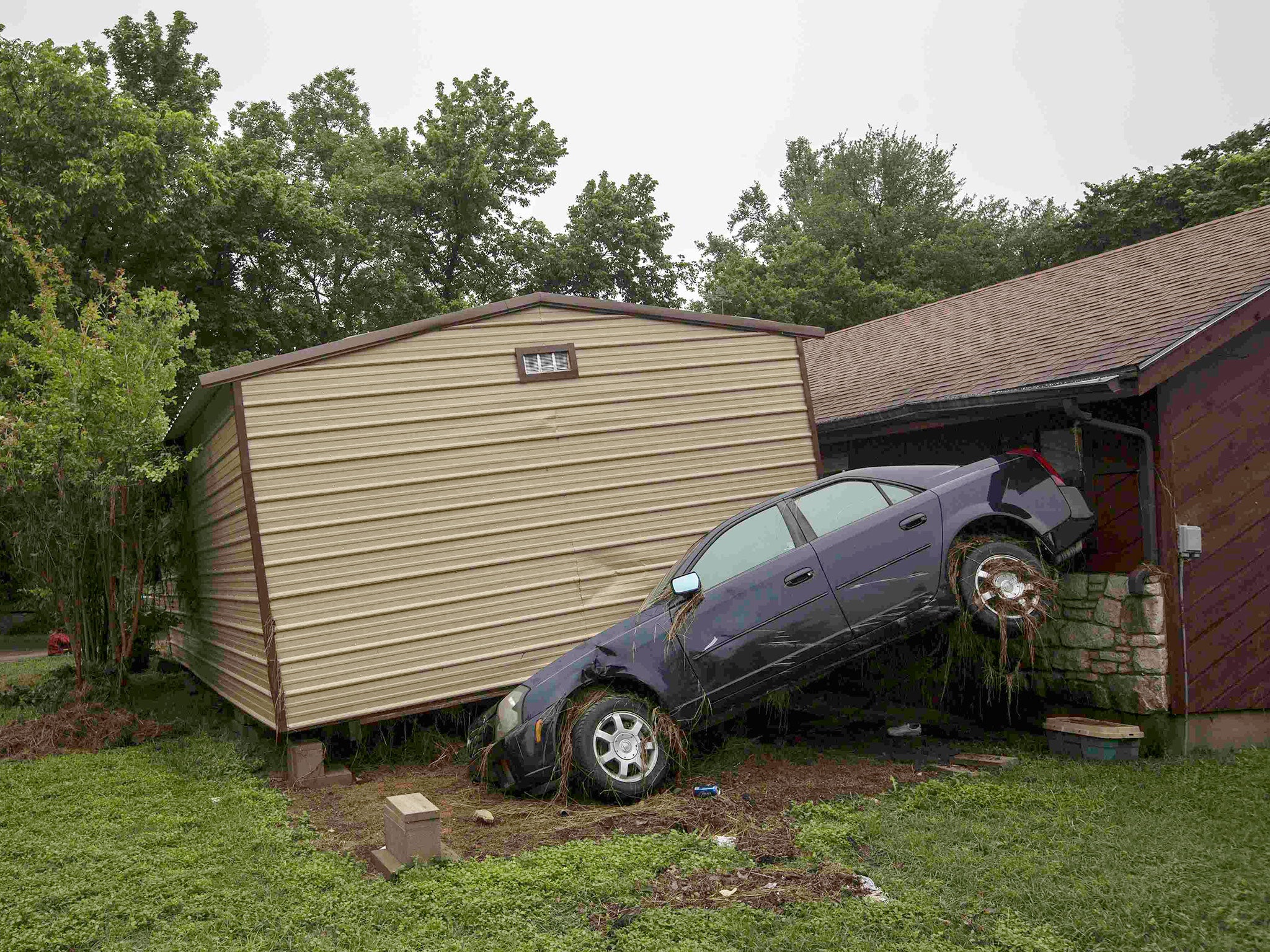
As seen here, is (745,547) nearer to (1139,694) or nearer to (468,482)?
(468,482)

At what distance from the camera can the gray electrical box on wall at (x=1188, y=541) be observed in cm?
703

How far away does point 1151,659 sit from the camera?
6984 millimetres

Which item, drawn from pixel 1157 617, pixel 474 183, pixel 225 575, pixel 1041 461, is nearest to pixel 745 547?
pixel 1041 461

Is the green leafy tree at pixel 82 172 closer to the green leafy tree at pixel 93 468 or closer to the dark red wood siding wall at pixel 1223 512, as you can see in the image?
the green leafy tree at pixel 93 468

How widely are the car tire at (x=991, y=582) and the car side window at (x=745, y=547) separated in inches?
48.4

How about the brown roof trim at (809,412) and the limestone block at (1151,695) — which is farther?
the brown roof trim at (809,412)

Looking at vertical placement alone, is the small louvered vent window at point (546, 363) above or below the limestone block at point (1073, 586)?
above

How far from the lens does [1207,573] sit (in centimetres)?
717

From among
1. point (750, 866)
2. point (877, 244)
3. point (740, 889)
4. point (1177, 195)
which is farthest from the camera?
point (877, 244)

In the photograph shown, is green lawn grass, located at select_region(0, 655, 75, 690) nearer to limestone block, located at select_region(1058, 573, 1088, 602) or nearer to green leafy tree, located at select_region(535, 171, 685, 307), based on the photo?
limestone block, located at select_region(1058, 573, 1088, 602)

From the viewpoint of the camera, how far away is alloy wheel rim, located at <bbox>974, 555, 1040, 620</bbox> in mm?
6824

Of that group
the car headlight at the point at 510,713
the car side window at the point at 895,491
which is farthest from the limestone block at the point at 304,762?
the car side window at the point at 895,491

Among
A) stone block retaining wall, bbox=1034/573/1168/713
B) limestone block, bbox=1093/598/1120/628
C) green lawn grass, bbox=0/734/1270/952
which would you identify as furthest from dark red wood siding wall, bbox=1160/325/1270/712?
green lawn grass, bbox=0/734/1270/952

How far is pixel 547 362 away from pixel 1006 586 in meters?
4.26
